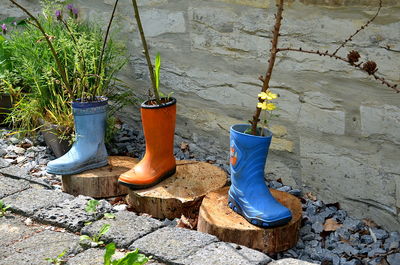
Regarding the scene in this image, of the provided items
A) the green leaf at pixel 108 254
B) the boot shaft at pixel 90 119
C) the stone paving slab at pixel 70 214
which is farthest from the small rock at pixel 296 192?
the green leaf at pixel 108 254

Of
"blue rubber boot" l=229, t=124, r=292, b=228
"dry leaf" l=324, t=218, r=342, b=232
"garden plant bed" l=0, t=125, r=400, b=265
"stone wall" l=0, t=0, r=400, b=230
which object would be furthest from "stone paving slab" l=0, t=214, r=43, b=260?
"dry leaf" l=324, t=218, r=342, b=232

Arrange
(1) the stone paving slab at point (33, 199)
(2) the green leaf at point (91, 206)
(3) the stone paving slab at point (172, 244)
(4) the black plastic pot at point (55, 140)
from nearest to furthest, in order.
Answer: (3) the stone paving slab at point (172, 244) < (2) the green leaf at point (91, 206) < (1) the stone paving slab at point (33, 199) < (4) the black plastic pot at point (55, 140)

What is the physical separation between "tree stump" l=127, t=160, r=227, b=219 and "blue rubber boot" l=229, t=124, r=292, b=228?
0.92ft

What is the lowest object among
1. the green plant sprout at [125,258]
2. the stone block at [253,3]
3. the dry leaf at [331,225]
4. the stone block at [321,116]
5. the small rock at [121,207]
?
the small rock at [121,207]

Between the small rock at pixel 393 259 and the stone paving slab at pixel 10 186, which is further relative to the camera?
the stone paving slab at pixel 10 186

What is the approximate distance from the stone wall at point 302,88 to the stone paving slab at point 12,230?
3.80ft

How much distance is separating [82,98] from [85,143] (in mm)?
258

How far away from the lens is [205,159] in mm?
3738

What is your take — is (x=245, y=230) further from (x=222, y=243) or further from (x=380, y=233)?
(x=380, y=233)

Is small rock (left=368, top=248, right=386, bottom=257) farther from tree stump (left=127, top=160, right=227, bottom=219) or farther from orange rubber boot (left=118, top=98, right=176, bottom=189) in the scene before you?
orange rubber boot (left=118, top=98, right=176, bottom=189)

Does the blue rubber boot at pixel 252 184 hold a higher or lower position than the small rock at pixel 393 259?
higher

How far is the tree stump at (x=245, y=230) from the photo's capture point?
9.02 feet

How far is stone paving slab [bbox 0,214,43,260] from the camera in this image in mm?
2801

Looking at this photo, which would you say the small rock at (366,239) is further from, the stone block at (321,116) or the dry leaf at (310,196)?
the stone block at (321,116)
